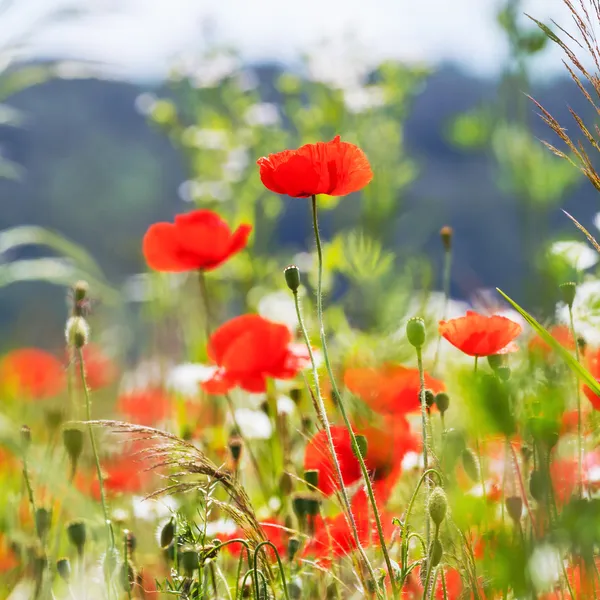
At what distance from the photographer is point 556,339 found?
936 millimetres

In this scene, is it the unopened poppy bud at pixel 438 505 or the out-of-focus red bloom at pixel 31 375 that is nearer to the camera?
the unopened poppy bud at pixel 438 505

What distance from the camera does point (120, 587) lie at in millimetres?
880

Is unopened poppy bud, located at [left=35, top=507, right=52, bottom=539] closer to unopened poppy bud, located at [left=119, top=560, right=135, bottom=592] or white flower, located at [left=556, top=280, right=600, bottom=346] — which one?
unopened poppy bud, located at [left=119, top=560, right=135, bottom=592]

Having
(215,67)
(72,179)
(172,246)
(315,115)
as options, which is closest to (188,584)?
(172,246)

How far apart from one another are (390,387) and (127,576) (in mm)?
379

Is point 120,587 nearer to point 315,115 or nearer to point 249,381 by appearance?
point 249,381

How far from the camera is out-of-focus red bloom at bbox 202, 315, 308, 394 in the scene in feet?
3.60

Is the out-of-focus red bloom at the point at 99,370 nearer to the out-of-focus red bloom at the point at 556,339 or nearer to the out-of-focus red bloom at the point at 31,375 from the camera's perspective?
the out-of-focus red bloom at the point at 31,375

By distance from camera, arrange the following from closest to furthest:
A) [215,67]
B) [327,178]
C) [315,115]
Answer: [327,178], [315,115], [215,67]

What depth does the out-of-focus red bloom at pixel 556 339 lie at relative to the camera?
850 millimetres

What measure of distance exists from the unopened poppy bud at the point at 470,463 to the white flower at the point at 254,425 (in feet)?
1.40

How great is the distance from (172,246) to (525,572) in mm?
899

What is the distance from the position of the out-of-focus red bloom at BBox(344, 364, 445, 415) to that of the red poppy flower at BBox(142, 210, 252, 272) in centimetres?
30

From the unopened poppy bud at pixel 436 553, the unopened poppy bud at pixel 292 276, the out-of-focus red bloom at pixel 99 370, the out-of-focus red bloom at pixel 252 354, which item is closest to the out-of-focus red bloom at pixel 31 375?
the out-of-focus red bloom at pixel 99 370
